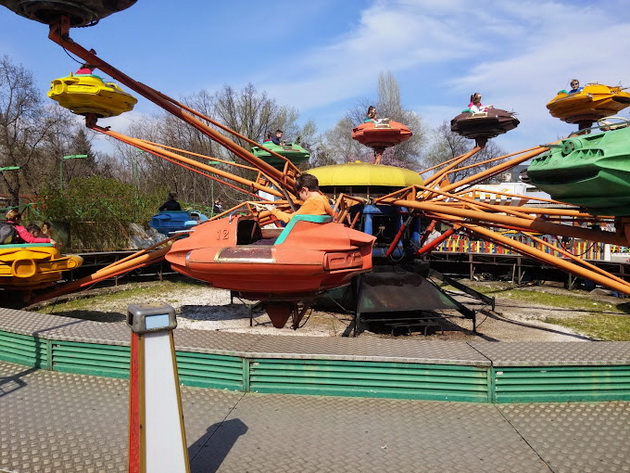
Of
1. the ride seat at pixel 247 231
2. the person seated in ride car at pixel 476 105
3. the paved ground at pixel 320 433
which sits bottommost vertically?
the paved ground at pixel 320 433

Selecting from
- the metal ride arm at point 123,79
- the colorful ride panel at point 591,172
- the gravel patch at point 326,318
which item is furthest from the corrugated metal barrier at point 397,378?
the gravel patch at point 326,318

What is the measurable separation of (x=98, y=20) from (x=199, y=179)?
33.9 m

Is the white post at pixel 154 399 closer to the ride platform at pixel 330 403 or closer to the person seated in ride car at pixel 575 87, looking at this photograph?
the ride platform at pixel 330 403

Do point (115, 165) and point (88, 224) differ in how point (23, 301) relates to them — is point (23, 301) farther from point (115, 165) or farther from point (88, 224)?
point (115, 165)

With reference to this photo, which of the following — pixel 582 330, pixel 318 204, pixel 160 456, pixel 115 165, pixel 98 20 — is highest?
pixel 115 165

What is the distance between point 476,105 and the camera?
34.6ft

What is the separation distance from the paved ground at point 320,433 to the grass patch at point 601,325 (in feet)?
15.1

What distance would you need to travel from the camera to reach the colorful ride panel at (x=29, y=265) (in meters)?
6.97

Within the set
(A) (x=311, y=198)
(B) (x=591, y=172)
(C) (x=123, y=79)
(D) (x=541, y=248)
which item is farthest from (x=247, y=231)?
(D) (x=541, y=248)

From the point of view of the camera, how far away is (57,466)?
304 centimetres

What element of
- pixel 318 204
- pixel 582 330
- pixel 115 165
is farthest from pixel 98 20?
pixel 115 165

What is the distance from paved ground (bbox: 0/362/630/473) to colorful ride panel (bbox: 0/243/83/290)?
3.20 m

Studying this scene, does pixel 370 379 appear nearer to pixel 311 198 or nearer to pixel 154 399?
pixel 311 198

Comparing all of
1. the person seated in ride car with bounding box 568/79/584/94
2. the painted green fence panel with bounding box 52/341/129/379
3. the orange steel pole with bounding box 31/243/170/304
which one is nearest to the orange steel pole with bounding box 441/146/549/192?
the person seated in ride car with bounding box 568/79/584/94
